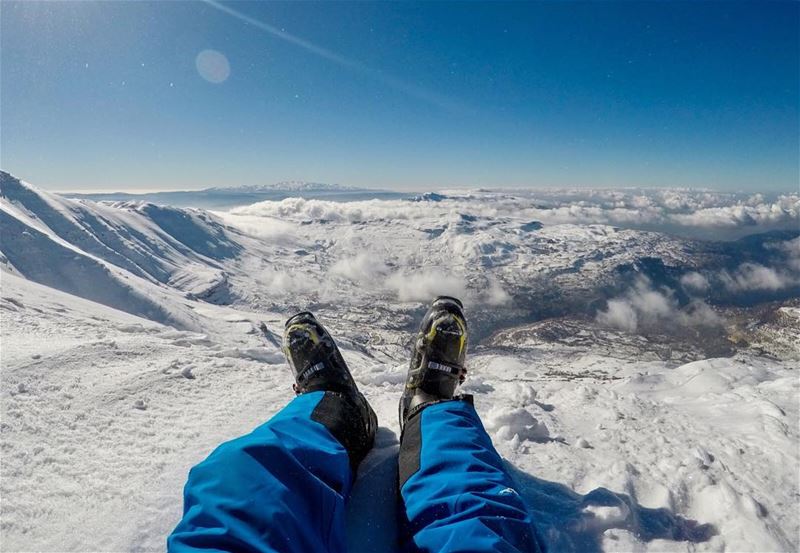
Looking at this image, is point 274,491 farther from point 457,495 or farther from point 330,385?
point 330,385

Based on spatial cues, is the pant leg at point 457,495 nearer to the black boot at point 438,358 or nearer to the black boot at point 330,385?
the black boot at point 330,385

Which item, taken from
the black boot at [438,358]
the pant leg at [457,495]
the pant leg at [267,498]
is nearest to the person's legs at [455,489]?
the pant leg at [457,495]

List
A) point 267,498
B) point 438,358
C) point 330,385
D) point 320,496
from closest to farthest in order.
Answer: point 267,498 < point 320,496 < point 330,385 < point 438,358

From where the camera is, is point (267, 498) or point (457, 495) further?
point (457, 495)

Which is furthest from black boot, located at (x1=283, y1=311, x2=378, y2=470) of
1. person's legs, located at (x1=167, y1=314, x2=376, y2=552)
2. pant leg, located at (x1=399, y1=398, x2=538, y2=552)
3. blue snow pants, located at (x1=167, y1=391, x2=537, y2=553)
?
pant leg, located at (x1=399, y1=398, x2=538, y2=552)

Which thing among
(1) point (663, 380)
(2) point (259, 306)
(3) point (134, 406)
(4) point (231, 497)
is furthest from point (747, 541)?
(2) point (259, 306)

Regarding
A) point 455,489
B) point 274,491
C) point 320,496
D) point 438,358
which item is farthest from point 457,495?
point 438,358

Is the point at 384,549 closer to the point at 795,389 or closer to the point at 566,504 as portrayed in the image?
the point at 566,504
